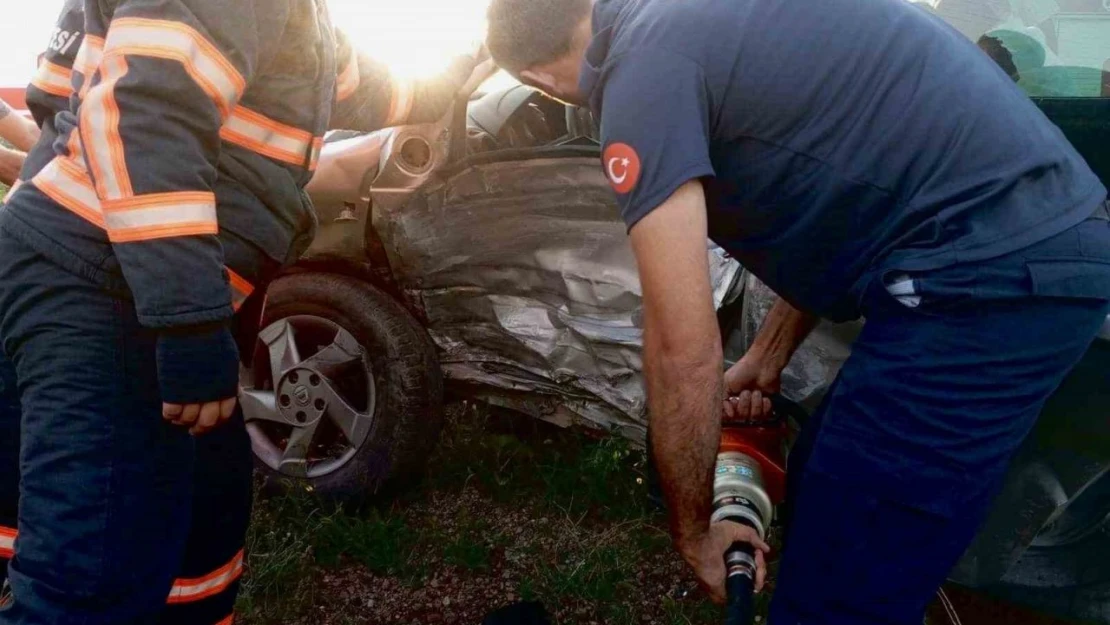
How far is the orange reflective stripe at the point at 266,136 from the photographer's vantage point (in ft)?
5.50

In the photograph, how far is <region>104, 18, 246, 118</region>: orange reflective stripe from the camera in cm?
145

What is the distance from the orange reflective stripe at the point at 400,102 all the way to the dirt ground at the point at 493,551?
1.30 m

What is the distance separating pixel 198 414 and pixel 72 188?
45 cm

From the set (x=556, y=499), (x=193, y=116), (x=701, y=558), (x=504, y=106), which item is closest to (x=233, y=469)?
(x=193, y=116)

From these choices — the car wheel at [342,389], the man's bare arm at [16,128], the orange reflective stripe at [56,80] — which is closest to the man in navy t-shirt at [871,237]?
the orange reflective stripe at [56,80]

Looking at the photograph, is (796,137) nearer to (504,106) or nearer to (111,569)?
(111,569)

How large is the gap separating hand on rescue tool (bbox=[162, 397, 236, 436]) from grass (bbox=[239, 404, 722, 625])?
1.25 metres

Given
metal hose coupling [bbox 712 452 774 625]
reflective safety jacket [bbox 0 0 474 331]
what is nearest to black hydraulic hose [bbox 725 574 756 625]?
metal hose coupling [bbox 712 452 774 625]

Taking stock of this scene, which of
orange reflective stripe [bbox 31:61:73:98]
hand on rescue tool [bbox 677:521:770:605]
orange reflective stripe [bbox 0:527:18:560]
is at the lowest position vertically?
orange reflective stripe [bbox 0:527:18:560]

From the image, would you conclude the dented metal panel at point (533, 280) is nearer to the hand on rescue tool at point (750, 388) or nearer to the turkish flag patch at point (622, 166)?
the hand on rescue tool at point (750, 388)

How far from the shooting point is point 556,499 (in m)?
3.16

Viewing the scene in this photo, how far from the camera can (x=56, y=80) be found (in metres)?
1.77

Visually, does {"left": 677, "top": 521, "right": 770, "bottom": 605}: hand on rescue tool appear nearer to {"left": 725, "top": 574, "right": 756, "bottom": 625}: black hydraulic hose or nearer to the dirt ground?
{"left": 725, "top": 574, "right": 756, "bottom": 625}: black hydraulic hose

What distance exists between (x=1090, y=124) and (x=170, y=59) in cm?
215
